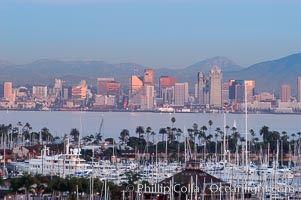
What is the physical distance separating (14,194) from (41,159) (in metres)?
18.5

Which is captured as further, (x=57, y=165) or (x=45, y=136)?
(x=45, y=136)

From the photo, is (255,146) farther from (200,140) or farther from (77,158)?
(77,158)

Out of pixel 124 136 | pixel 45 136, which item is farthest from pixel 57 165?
pixel 45 136

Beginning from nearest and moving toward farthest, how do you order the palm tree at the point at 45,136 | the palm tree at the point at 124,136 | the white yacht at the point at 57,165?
the white yacht at the point at 57,165
the palm tree at the point at 45,136
the palm tree at the point at 124,136

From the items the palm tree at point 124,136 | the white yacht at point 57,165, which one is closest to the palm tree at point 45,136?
the palm tree at point 124,136

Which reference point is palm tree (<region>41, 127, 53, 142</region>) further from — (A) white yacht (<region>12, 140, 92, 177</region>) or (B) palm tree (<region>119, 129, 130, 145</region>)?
(A) white yacht (<region>12, 140, 92, 177</region>)

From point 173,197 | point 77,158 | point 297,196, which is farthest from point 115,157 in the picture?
point 173,197

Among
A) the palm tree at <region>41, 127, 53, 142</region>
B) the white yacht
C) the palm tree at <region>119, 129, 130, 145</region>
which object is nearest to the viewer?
the white yacht

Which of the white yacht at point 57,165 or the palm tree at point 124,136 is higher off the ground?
the palm tree at point 124,136

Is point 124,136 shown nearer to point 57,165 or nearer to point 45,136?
point 45,136

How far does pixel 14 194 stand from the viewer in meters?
33.3

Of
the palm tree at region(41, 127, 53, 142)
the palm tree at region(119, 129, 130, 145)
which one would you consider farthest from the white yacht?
the palm tree at region(119, 129, 130, 145)

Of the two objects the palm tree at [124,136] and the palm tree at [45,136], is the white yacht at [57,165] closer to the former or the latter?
the palm tree at [45,136]

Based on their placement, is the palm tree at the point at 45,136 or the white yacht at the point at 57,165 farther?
the palm tree at the point at 45,136
